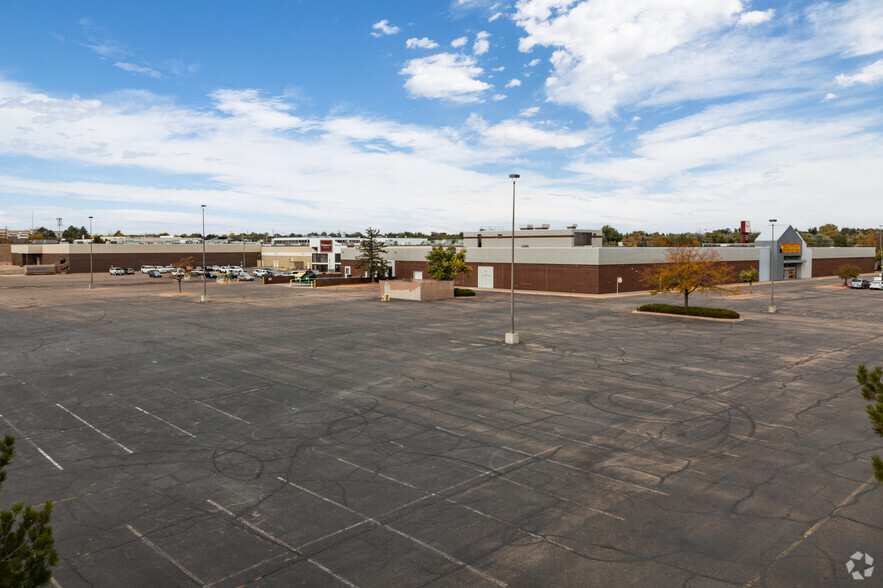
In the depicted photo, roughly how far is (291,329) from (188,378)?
1313cm

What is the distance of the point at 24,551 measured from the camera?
5574 mm

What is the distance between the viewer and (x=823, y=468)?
1317cm

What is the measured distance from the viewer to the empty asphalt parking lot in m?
9.37

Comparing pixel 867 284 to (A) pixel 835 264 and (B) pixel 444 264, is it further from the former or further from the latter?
(B) pixel 444 264

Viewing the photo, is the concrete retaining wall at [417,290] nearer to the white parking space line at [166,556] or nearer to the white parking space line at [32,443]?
the white parking space line at [32,443]

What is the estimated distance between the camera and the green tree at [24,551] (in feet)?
17.7

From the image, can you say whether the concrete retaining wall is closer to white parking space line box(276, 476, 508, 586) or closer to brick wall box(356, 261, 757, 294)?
brick wall box(356, 261, 757, 294)

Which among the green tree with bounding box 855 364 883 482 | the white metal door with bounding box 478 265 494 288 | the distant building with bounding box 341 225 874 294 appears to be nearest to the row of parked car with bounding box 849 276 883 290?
the distant building with bounding box 341 225 874 294

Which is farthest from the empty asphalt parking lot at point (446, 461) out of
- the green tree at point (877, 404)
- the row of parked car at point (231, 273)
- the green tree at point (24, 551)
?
the row of parked car at point (231, 273)

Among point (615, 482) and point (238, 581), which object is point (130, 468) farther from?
point (615, 482)

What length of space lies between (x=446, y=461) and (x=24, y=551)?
30.3 feet

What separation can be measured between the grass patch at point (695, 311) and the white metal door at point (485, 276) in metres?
27.3

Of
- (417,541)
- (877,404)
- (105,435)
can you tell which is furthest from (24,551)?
(105,435)

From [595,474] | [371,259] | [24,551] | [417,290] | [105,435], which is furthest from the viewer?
[371,259]
